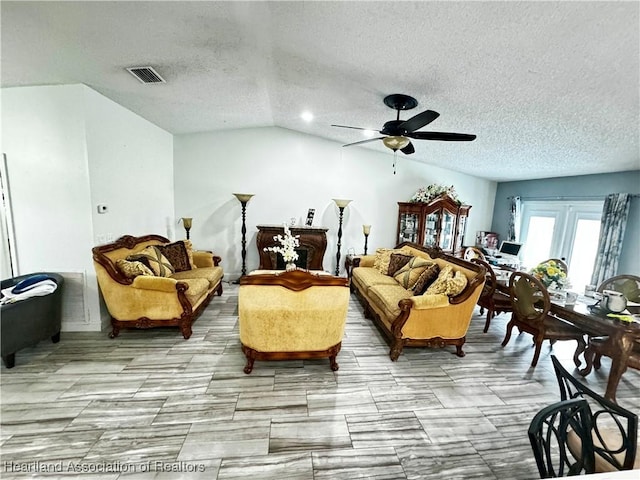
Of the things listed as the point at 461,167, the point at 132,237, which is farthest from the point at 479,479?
the point at 461,167

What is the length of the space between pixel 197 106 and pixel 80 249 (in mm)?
2331

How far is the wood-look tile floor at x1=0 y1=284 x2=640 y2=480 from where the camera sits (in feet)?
5.62

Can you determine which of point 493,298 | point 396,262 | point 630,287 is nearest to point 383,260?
point 396,262

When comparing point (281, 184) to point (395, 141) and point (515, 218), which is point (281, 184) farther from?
point (515, 218)

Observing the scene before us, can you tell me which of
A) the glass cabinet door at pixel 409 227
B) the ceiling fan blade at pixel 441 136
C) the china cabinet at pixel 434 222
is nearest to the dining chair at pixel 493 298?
the ceiling fan blade at pixel 441 136

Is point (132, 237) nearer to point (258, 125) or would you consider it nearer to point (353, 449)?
point (258, 125)

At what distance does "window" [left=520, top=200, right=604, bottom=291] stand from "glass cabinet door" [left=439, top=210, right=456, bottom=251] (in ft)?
5.08

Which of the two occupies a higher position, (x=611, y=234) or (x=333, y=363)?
(x=611, y=234)

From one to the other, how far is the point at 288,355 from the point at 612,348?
9.42 feet

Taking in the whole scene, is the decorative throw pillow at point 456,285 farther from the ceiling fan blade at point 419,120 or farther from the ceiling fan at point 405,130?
the ceiling fan blade at point 419,120

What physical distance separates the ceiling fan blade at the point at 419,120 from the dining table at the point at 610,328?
228 cm

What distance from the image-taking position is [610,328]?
7.60 feet

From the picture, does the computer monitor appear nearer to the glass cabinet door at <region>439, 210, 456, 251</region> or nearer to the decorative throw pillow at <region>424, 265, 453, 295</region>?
the glass cabinet door at <region>439, 210, 456, 251</region>

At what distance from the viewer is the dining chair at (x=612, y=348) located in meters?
2.33
